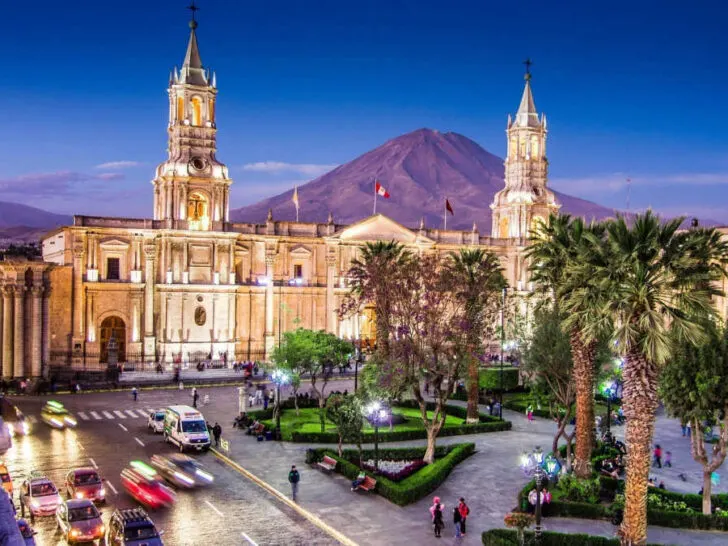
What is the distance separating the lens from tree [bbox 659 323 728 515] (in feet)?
81.6

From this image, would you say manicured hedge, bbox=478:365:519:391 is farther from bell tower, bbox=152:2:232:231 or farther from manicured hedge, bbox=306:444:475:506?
bell tower, bbox=152:2:232:231

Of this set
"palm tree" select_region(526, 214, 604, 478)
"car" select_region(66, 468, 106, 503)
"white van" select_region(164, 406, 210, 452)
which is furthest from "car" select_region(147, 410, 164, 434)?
"palm tree" select_region(526, 214, 604, 478)

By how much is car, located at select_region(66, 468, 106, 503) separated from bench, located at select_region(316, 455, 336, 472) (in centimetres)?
929

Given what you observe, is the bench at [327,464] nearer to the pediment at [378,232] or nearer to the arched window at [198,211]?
the arched window at [198,211]

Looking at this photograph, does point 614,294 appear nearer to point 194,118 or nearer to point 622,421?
point 622,421

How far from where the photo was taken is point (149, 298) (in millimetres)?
63438

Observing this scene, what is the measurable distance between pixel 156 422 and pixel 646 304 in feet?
88.2

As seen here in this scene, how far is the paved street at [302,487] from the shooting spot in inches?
925

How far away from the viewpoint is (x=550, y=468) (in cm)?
2698

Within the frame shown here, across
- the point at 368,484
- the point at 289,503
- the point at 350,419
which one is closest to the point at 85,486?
the point at 289,503

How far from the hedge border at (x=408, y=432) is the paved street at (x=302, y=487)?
0.61 m

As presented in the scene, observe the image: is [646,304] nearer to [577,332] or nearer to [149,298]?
[577,332]

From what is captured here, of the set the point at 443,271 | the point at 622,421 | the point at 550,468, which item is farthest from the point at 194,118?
the point at 550,468

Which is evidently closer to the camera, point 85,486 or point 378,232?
point 85,486
